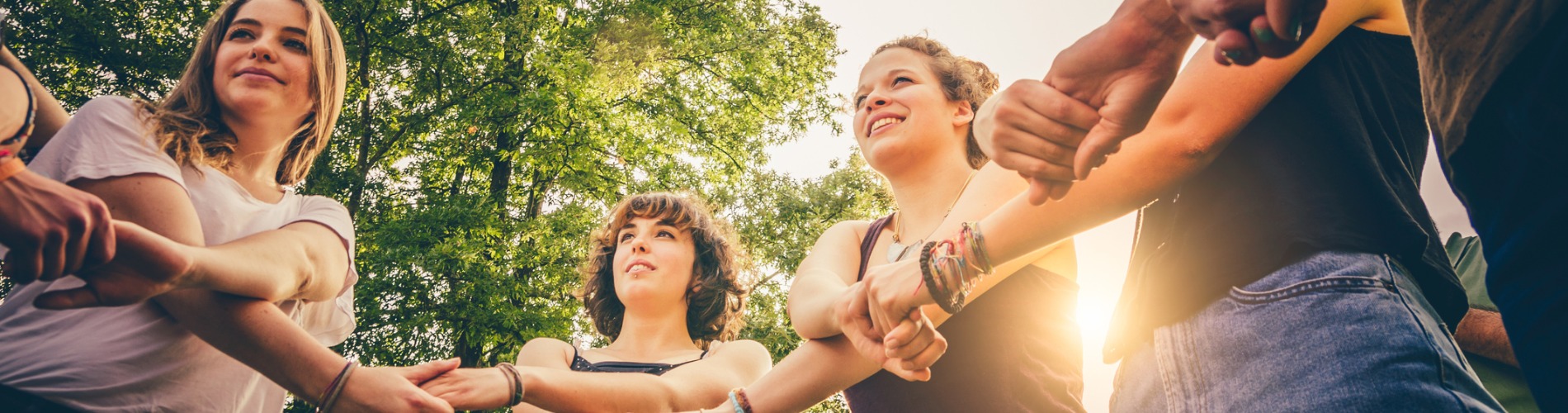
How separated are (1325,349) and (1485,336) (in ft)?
6.93

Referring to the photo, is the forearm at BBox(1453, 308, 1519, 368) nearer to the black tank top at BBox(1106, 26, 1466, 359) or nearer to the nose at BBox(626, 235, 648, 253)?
the black tank top at BBox(1106, 26, 1466, 359)

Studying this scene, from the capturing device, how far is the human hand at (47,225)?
1.32 meters

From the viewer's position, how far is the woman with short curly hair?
9.35 feet

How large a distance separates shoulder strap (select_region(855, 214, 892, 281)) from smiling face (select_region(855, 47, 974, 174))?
0.65 feet

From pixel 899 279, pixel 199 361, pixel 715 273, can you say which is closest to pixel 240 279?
pixel 199 361

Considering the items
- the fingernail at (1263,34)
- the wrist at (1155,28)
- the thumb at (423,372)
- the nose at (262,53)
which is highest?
the nose at (262,53)

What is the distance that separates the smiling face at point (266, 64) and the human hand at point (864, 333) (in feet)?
6.52

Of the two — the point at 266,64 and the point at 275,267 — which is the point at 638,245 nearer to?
the point at 266,64

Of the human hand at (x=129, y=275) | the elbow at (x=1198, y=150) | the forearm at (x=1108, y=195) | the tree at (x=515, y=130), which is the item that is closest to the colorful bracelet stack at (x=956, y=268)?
the forearm at (x=1108, y=195)

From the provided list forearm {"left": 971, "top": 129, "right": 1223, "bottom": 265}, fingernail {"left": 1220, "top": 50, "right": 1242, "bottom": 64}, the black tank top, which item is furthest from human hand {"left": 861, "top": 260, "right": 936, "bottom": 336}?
fingernail {"left": 1220, "top": 50, "right": 1242, "bottom": 64}

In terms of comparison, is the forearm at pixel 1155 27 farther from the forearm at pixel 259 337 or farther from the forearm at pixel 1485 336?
the forearm at pixel 1485 336

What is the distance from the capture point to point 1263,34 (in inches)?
36.0

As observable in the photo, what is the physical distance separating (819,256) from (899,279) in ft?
3.23

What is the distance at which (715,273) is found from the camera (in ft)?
15.4
